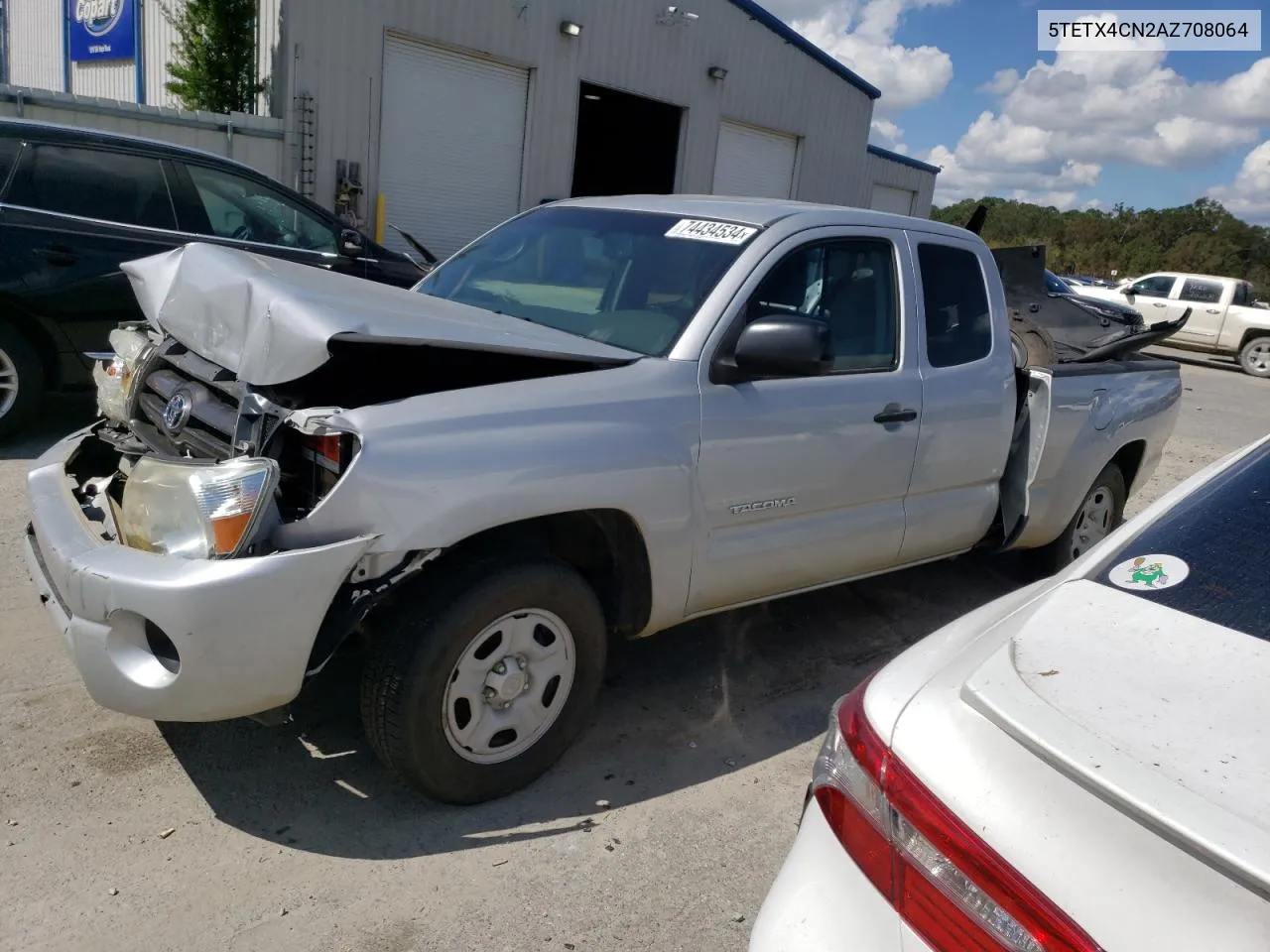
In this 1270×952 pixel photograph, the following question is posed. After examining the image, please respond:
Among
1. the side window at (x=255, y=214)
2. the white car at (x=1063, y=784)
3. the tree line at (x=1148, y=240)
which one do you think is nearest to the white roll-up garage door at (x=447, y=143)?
the side window at (x=255, y=214)

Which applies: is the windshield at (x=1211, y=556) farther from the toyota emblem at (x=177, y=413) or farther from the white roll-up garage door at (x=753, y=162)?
the white roll-up garage door at (x=753, y=162)

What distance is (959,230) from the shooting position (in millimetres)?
4480

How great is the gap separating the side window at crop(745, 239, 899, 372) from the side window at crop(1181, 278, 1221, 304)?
19.7 meters

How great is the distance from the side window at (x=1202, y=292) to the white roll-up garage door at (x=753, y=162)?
863 cm

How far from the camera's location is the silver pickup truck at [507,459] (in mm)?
2482

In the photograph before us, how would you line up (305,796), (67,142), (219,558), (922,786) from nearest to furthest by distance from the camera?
(922,786) < (219,558) < (305,796) < (67,142)

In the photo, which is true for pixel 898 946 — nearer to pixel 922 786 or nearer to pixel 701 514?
pixel 922 786

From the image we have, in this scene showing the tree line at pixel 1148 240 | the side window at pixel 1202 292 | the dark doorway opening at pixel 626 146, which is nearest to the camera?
the dark doorway opening at pixel 626 146

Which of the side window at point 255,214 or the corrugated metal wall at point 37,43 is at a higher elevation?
the corrugated metal wall at point 37,43

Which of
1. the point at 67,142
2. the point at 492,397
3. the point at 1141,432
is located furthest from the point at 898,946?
the point at 67,142

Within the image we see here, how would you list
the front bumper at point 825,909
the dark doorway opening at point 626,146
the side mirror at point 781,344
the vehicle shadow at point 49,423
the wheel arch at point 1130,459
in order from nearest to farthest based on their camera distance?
the front bumper at point 825,909 < the side mirror at point 781,344 < the wheel arch at point 1130,459 < the vehicle shadow at point 49,423 < the dark doorway opening at point 626,146

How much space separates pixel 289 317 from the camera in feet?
8.75

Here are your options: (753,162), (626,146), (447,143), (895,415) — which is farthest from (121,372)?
(626,146)

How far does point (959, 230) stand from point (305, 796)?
357cm
